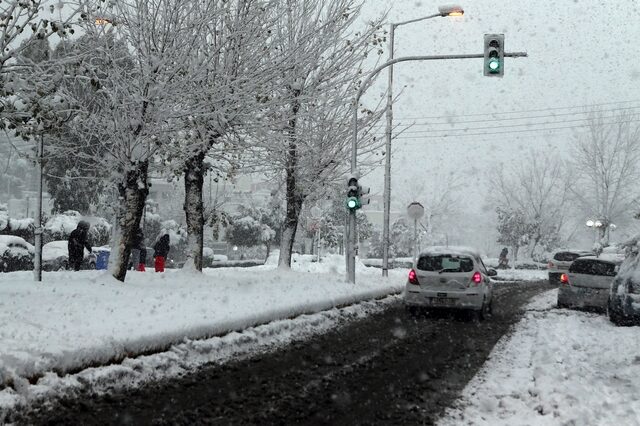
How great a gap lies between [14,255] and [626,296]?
1978 cm

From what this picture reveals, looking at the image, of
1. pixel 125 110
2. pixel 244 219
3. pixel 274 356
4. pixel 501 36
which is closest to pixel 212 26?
pixel 125 110

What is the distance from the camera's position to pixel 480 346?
34.0 feet

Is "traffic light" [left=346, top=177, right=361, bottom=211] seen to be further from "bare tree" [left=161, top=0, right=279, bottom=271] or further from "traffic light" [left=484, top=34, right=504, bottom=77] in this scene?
"traffic light" [left=484, top=34, right=504, bottom=77]

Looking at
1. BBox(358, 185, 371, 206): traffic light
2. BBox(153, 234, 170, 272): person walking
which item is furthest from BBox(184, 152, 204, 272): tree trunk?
BBox(358, 185, 371, 206): traffic light

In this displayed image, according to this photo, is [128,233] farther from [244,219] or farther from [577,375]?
[244,219]

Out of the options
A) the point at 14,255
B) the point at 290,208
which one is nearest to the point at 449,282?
the point at 290,208

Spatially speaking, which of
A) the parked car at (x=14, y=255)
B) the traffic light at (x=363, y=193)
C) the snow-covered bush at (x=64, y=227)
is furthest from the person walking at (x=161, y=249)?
the snow-covered bush at (x=64, y=227)

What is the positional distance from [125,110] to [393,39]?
39.6 ft

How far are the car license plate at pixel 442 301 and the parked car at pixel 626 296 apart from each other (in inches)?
137

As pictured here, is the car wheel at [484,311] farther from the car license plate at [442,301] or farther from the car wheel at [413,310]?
the car wheel at [413,310]

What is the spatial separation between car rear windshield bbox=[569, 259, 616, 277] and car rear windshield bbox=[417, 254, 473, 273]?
4.64m

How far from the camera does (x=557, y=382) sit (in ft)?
23.7

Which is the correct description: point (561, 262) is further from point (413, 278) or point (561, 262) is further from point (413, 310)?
point (413, 278)

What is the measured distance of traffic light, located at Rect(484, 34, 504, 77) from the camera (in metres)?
14.9
